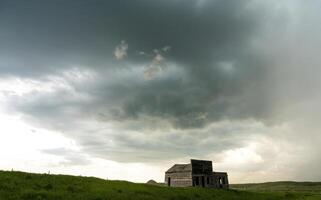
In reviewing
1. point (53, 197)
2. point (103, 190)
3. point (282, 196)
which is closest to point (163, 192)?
point (103, 190)

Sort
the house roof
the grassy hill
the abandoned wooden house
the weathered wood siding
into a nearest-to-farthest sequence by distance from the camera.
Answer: the grassy hill < the weathered wood siding < the abandoned wooden house < the house roof

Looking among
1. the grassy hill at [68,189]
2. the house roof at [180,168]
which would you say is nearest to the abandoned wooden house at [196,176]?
the house roof at [180,168]

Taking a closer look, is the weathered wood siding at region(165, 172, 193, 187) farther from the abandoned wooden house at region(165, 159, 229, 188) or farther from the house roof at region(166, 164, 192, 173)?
the house roof at region(166, 164, 192, 173)

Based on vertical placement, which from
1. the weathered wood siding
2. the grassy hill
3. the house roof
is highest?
the house roof

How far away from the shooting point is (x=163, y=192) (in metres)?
41.1

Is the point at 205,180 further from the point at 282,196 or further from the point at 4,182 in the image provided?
the point at 4,182

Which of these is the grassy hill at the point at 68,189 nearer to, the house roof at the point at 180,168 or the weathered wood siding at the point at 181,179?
the weathered wood siding at the point at 181,179

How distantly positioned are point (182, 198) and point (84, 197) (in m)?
14.4

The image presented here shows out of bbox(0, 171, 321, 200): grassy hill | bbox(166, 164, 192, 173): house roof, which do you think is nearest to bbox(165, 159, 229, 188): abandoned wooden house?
bbox(166, 164, 192, 173): house roof

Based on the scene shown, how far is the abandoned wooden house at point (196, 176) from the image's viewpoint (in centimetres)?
6819

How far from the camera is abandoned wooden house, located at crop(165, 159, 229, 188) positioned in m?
68.2

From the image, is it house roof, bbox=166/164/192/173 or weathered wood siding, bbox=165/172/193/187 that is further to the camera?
house roof, bbox=166/164/192/173

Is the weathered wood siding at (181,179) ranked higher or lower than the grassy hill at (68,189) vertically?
higher

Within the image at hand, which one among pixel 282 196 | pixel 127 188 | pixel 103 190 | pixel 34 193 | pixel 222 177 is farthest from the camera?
pixel 222 177
